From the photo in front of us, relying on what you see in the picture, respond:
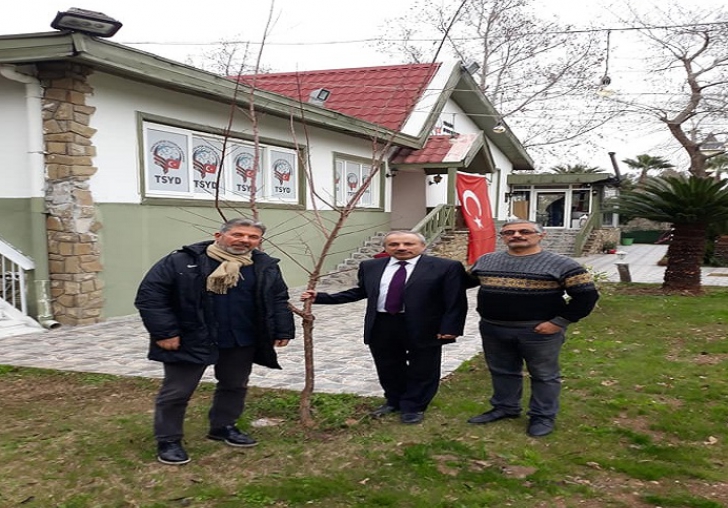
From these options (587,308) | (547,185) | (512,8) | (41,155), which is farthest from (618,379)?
(512,8)

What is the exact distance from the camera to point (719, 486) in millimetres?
3240

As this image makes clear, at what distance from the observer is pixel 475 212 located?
15781mm

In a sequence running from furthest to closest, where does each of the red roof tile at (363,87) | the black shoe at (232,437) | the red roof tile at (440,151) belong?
the red roof tile at (363,87)
the red roof tile at (440,151)
the black shoe at (232,437)

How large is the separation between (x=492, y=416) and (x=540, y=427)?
0.36 m

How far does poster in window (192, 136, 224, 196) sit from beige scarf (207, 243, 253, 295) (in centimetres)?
626

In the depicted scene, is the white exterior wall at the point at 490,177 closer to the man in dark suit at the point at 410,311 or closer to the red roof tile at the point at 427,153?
the red roof tile at the point at 427,153

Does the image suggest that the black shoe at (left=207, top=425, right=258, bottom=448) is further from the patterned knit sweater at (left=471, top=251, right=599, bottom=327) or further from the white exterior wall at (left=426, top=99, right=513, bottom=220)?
the white exterior wall at (left=426, top=99, right=513, bottom=220)

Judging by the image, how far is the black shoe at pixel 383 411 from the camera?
4.28m

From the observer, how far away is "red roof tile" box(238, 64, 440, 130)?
15062 millimetres

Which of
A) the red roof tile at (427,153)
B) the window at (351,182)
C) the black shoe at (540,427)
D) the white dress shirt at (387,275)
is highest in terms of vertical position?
the red roof tile at (427,153)

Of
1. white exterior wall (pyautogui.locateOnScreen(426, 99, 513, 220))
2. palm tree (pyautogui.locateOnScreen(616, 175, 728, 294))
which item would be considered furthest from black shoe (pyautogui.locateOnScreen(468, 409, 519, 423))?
white exterior wall (pyautogui.locateOnScreen(426, 99, 513, 220))

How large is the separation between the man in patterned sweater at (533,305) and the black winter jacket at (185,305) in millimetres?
1448

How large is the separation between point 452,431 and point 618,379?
216cm

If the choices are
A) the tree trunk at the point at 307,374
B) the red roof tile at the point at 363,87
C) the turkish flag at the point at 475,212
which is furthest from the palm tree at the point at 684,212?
the tree trunk at the point at 307,374
